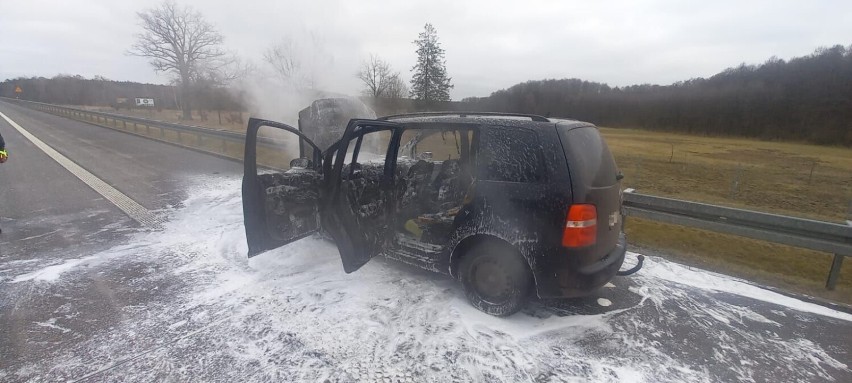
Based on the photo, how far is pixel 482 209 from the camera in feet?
10.1

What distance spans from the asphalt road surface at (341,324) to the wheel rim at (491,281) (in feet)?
0.59

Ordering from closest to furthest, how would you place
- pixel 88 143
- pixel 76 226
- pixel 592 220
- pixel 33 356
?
pixel 33 356
pixel 592 220
pixel 76 226
pixel 88 143

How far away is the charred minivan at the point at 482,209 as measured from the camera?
278 centimetres

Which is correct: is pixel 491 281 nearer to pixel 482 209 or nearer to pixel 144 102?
pixel 482 209

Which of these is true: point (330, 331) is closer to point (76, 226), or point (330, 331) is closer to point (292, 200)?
point (292, 200)

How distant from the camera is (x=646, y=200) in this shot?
479 cm

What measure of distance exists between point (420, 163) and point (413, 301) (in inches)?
61.6

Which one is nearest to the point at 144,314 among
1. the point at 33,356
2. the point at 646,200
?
the point at 33,356

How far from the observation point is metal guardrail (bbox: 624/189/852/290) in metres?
3.69

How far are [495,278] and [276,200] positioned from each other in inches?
82.8

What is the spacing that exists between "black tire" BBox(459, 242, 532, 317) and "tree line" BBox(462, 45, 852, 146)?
38316 mm

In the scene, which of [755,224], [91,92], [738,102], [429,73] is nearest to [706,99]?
[738,102]

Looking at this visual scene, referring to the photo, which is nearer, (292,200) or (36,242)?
(292,200)

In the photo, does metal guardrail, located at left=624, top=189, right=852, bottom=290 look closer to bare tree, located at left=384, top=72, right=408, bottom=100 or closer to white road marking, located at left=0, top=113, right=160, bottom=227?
white road marking, located at left=0, top=113, right=160, bottom=227
